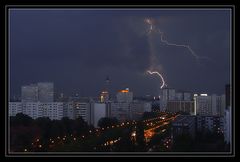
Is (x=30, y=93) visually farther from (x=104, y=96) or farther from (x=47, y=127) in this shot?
(x=104, y=96)

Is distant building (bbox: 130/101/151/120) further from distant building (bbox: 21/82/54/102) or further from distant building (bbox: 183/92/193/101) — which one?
distant building (bbox: 21/82/54/102)

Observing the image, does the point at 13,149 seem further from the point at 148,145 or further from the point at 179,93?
the point at 179,93

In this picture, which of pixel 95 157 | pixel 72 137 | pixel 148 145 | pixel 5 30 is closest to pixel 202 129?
pixel 148 145

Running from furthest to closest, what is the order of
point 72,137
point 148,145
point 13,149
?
point 72,137 < point 148,145 < point 13,149

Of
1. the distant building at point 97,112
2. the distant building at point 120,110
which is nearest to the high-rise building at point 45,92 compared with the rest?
the distant building at point 97,112

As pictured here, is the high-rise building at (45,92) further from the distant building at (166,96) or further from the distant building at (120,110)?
the distant building at (166,96)

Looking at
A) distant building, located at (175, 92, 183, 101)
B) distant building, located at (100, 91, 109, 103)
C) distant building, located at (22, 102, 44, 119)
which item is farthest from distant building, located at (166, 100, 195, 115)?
distant building, located at (22, 102, 44, 119)
